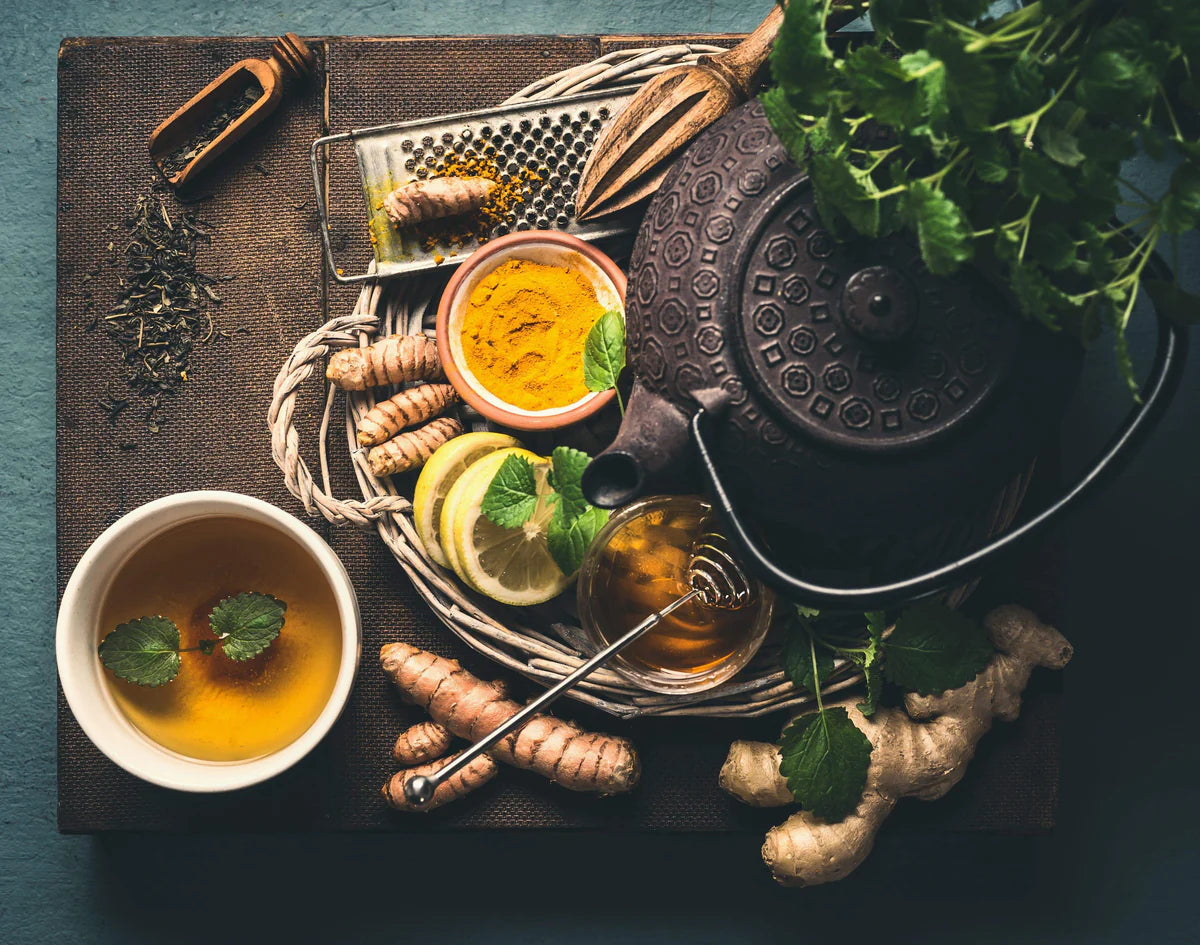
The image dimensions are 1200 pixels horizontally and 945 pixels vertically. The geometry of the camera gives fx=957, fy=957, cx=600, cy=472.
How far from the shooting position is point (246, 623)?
1.03 m

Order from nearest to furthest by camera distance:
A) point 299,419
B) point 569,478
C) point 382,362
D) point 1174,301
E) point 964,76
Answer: point 964,76 < point 1174,301 < point 569,478 < point 382,362 < point 299,419

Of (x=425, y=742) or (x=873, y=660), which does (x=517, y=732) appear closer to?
(x=425, y=742)

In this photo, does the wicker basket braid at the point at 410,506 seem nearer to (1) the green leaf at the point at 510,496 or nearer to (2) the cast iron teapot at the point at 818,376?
(1) the green leaf at the point at 510,496

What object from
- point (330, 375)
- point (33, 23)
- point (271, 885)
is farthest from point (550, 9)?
point (271, 885)

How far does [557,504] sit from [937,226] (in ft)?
1.63

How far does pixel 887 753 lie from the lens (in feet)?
3.45

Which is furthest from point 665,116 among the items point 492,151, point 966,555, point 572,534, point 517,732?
point 517,732

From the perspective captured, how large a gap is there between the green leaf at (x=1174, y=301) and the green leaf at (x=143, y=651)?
3.28ft

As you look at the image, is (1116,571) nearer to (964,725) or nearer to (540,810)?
(964,725)

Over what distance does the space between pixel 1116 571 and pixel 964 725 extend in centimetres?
42

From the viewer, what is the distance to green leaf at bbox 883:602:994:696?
3.30 ft

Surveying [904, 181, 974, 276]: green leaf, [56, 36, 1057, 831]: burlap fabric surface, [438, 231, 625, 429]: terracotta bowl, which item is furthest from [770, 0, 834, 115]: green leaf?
[56, 36, 1057, 831]: burlap fabric surface

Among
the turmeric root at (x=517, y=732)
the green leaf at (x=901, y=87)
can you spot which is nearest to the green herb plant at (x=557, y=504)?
the turmeric root at (x=517, y=732)

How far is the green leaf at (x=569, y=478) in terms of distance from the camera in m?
0.97
